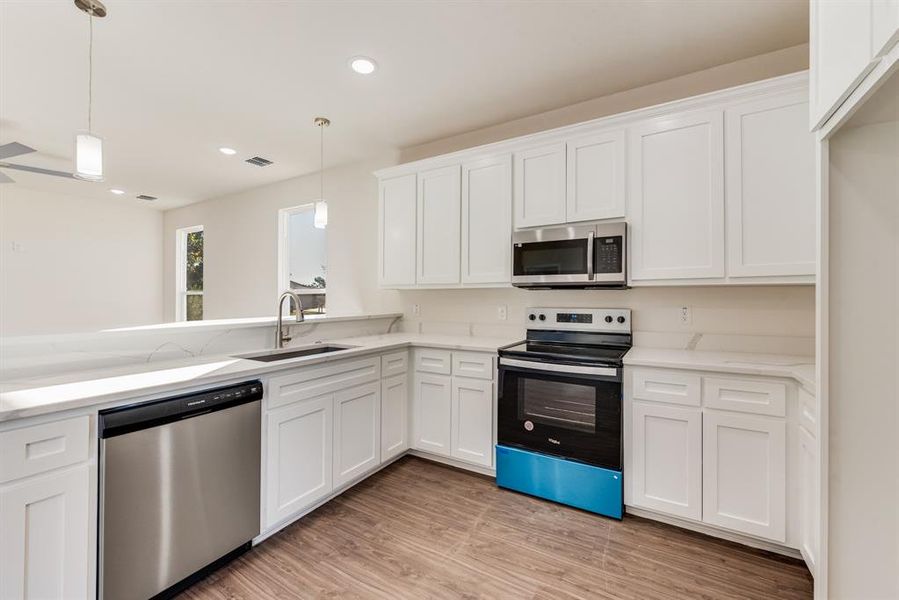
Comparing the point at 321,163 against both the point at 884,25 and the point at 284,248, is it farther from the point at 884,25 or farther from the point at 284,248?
the point at 884,25

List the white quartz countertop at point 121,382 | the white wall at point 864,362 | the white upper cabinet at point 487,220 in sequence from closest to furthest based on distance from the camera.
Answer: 1. the white wall at point 864,362
2. the white quartz countertop at point 121,382
3. the white upper cabinet at point 487,220

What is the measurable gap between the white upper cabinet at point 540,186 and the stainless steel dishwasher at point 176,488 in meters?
2.09

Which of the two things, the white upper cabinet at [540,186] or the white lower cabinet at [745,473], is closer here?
the white lower cabinet at [745,473]

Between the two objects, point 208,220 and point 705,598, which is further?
point 208,220

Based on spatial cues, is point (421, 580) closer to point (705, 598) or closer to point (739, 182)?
point (705, 598)

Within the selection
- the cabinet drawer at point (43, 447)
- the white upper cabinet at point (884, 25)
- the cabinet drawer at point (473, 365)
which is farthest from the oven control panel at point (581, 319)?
the cabinet drawer at point (43, 447)

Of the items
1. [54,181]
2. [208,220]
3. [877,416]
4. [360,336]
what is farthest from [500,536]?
[54,181]

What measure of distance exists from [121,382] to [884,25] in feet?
8.66

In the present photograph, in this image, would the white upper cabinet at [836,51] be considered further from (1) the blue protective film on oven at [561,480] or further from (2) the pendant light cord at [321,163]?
(2) the pendant light cord at [321,163]

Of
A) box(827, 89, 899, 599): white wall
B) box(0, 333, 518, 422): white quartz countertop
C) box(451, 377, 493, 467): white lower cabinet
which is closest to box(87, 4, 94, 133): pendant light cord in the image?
box(0, 333, 518, 422): white quartz countertop

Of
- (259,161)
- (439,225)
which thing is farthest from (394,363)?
(259,161)

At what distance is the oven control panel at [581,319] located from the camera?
8.95 ft

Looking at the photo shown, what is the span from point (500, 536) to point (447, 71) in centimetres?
287

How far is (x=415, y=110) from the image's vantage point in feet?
10.1
